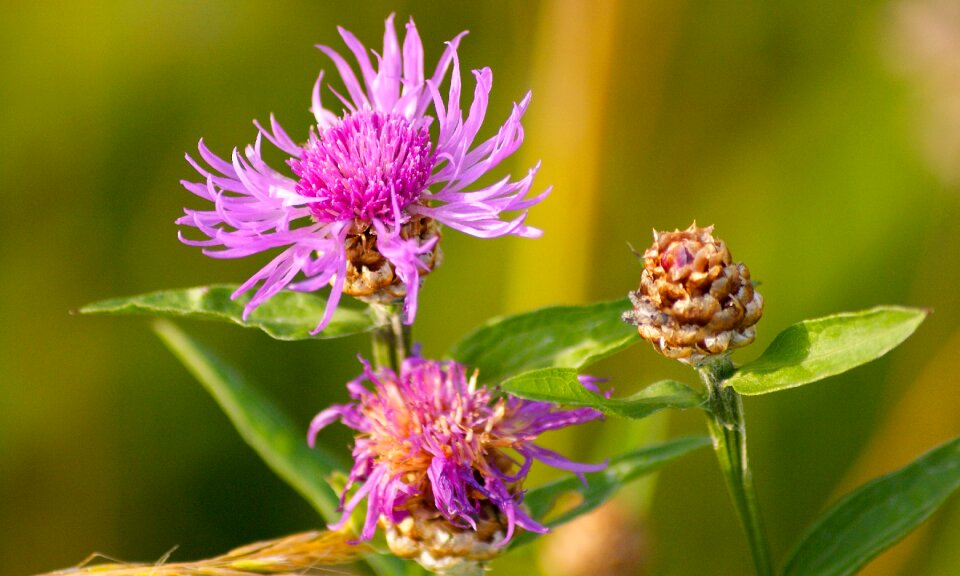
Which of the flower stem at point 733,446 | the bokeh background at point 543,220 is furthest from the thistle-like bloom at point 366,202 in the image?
the bokeh background at point 543,220

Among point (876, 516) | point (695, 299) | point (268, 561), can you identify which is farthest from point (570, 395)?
point (876, 516)

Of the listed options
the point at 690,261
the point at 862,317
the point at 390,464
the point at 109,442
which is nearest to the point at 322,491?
the point at 390,464

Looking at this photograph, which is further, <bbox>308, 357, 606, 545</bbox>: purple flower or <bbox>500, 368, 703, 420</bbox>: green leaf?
<bbox>308, 357, 606, 545</bbox>: purple flower

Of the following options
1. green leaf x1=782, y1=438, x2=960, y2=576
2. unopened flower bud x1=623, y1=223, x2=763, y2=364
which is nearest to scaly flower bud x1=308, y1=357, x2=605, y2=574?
unopened flower bud x1=623, y1=223, x2=763, y2=364

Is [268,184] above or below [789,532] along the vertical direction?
above

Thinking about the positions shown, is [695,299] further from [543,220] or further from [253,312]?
[543,220]

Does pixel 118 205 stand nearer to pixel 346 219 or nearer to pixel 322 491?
pixel 322 491

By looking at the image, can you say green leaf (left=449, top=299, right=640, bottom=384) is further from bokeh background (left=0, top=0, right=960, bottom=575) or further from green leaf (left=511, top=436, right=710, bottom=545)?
bokeh background (left=0, top=0, right=960, bottom=575)
